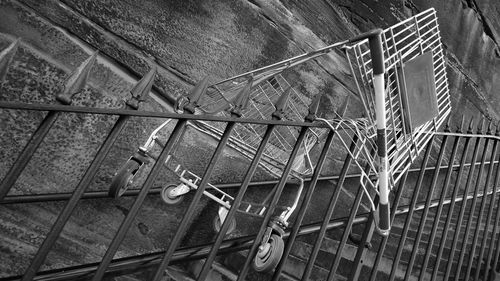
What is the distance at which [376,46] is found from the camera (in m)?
1.36

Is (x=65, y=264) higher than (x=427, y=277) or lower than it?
lower

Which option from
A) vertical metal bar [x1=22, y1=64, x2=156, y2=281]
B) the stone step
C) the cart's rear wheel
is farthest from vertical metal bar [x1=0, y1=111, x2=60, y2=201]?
the stone step

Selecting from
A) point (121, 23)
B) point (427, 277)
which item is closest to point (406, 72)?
point (427, 277)

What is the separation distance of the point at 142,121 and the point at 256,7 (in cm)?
150

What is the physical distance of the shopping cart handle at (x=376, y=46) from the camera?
133cm

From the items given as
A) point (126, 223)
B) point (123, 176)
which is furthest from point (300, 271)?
point (126, 223)

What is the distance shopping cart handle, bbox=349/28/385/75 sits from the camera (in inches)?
52.4

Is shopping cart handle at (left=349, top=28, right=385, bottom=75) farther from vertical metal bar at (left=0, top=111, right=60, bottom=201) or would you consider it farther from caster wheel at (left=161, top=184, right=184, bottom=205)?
caster wheel at (left=161, top=184, right=184, bottom=205)

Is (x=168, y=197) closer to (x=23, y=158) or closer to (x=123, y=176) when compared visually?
(x=123, y=176)

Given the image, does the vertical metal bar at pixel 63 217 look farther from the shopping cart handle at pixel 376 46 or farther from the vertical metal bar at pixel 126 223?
the shopping cart handle at pixel 376 46

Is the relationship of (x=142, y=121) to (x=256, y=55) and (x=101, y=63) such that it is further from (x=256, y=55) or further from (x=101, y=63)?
(x=256, y=55)

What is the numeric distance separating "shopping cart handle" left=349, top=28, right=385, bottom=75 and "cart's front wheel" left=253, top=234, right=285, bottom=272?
81 cm

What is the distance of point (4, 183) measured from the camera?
3.11 feet

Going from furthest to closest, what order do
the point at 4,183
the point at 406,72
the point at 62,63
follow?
1. the point at 62,63
2. the point at 406,72
3. the point at 4,183
